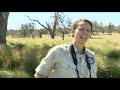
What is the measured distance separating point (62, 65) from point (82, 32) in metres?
0.29

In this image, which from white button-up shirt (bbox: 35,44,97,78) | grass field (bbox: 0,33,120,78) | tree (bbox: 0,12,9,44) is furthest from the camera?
tree (bbox: 0,12,9,44)

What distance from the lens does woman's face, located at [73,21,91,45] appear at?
2.53 m

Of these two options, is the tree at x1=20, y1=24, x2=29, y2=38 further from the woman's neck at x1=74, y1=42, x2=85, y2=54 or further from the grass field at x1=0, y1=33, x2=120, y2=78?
the woman's neck at x1=74, y1=42, x2=85, y2=54

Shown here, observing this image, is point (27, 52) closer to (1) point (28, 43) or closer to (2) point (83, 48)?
(1) point (28, 43)

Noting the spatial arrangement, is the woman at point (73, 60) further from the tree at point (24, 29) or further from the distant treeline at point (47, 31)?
the tree at point (24, 29)

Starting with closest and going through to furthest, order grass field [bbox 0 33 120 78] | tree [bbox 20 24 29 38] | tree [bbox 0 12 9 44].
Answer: grass field [bbox 0 33 120 78] < tree [bbox 20 24 29 38] < tree [bbox 0 12 9 44]

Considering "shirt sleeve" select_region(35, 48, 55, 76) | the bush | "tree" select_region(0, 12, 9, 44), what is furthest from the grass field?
"shirt sleeve" select_region(35, 48, 55, 76)

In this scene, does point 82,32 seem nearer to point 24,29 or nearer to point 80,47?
point 80,47

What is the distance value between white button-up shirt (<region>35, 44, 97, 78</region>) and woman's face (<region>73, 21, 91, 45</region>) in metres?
Result: 0.08

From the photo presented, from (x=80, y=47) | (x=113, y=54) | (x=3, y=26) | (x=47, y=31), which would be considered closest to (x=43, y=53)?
(x=47, y=31)
